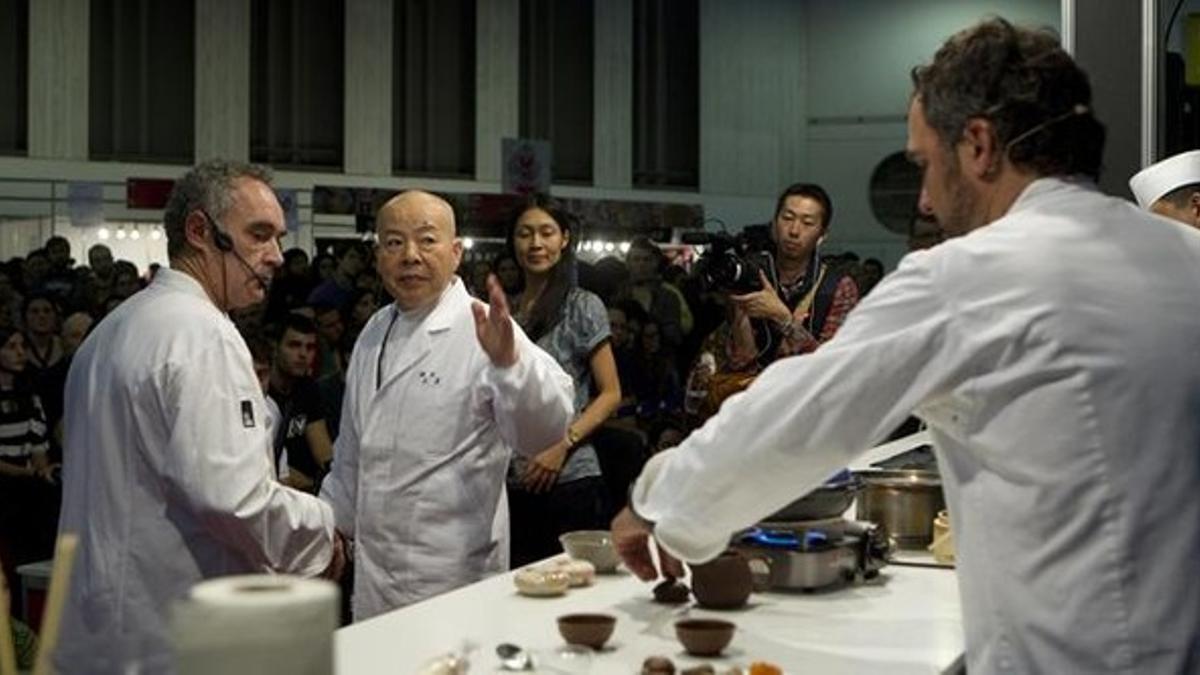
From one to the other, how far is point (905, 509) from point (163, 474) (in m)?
1.46

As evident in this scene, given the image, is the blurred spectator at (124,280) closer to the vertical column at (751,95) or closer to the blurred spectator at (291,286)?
the blurred spectator at (291,286)

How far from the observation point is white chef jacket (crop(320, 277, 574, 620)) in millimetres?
3467

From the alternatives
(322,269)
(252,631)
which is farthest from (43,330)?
(252,631)

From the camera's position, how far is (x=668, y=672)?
2.11 metres

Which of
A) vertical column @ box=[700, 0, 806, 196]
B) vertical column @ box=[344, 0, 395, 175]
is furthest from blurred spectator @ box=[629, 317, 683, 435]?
vertical column @ box=[700, 0, 806, 196]

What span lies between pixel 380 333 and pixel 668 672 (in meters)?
1.77

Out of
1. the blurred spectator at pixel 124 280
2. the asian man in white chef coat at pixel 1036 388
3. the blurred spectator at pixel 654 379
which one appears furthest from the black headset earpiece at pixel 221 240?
the blurred spectator at pixel 124 280

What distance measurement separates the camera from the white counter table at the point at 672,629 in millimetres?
2248

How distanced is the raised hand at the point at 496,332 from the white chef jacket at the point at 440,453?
0.11 ft

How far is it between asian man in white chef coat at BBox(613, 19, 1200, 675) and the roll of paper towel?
1051mm

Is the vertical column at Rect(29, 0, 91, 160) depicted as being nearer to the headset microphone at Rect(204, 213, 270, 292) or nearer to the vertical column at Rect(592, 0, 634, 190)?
the vertical column at Rect(592, 0, 634, 190)

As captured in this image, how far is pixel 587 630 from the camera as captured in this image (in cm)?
228

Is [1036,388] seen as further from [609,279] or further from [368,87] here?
[368,87]

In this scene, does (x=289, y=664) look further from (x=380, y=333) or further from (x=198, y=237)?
(x=380, y=333)
